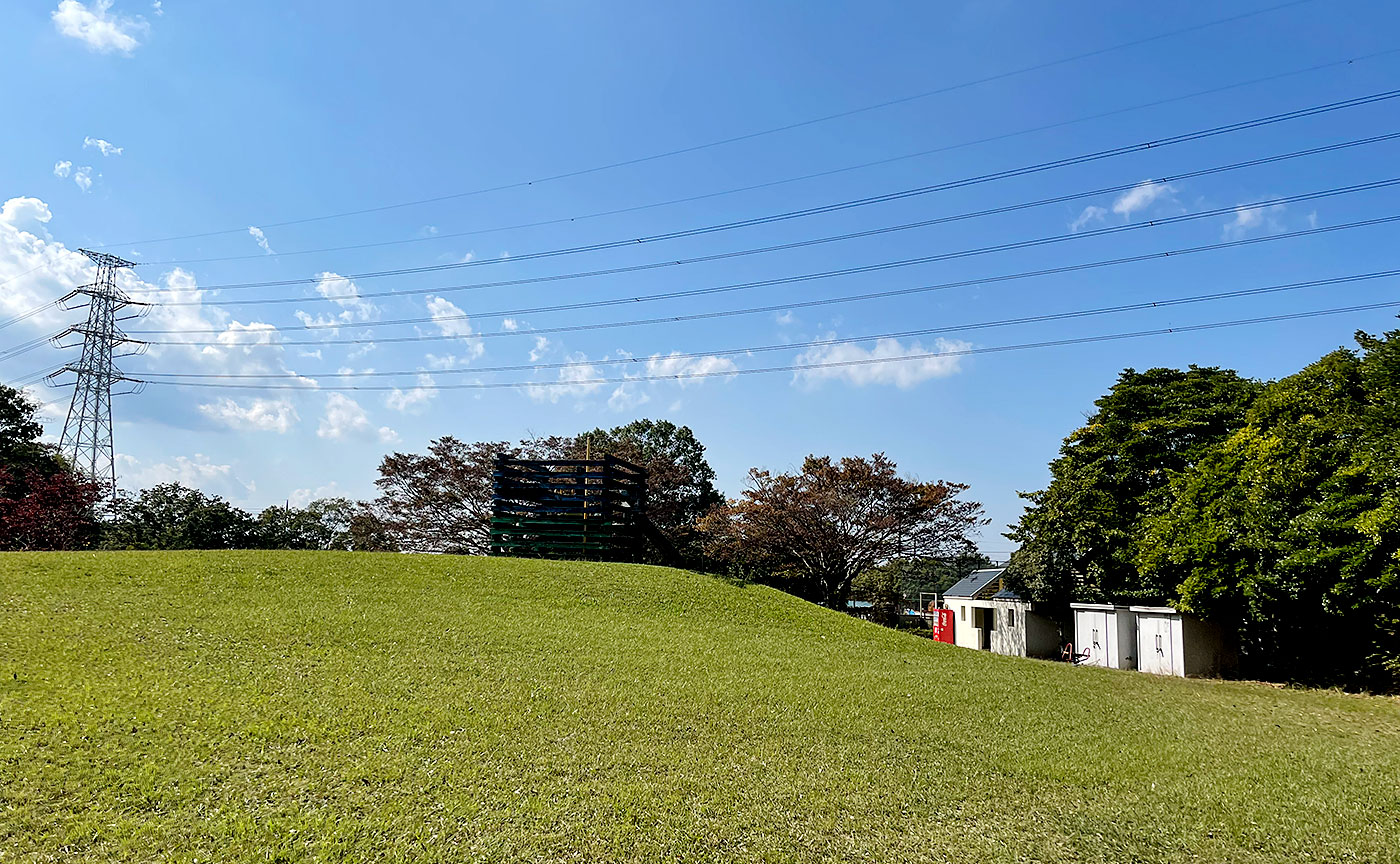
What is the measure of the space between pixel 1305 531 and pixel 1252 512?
1.10m

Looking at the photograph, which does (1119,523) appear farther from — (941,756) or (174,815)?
(174,815)

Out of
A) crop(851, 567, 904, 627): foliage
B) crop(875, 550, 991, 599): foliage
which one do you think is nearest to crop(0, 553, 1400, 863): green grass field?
crop(875, 550, 991, 599): foliage

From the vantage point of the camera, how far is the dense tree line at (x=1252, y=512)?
13562mm

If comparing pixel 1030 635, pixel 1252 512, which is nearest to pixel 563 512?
pixel 1030 635

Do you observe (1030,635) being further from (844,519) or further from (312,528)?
(312,528)

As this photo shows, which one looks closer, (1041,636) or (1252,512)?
(1252,512)

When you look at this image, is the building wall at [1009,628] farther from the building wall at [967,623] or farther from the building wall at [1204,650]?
the building wall at [1204,650]

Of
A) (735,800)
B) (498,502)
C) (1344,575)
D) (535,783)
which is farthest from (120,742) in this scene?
(1344,575)

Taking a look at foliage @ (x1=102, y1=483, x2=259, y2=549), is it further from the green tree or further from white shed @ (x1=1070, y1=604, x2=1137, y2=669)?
white shed @ (x1=1070, y1=604, x2=1137, y2=669)

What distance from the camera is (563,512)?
19.6 m

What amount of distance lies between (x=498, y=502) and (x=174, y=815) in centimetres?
1531

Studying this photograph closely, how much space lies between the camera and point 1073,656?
19.2 metres

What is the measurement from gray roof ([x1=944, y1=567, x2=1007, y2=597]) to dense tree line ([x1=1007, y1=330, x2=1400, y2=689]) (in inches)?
237

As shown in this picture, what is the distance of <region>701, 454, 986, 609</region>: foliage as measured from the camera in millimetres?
23594
